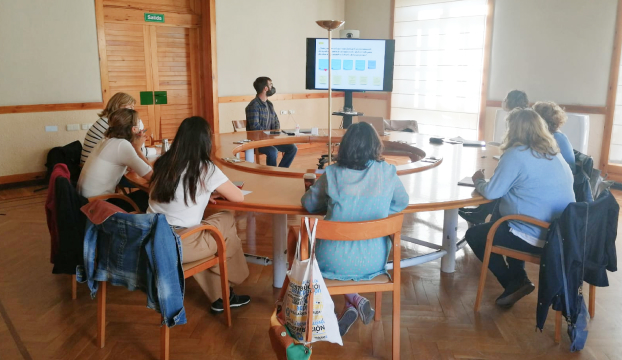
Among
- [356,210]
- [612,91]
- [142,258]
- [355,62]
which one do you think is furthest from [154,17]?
[612,91]

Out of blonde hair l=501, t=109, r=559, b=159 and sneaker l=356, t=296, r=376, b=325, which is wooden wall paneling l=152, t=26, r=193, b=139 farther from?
blonde hair l=501, t=109, r=559, b=159

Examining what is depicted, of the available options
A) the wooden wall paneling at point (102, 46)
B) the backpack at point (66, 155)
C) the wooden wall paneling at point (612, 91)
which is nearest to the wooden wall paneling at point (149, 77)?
the wooden wall paneling at point (102, 46)

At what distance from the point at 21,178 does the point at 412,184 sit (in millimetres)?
4761

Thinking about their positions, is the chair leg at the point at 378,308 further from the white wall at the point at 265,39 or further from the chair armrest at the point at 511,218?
the white wall at the point at 265,39

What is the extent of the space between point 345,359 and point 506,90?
210 inches

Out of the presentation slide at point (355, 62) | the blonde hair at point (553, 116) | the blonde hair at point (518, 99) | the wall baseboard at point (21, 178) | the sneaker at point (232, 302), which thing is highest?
the presentation slide at point (355, 62)

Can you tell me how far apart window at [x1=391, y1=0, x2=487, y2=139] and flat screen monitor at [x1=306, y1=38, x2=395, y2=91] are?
4.95ft

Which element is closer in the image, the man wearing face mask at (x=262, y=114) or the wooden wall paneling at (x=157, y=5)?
the man wearing face mask at (x=262, y=114)

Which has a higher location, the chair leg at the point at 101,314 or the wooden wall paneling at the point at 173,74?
the wooden wall paneling at the point at 173,74

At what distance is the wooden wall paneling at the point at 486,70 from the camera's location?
695 cm

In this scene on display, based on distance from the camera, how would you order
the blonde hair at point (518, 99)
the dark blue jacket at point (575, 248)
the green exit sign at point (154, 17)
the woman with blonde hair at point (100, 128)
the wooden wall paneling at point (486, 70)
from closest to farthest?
the dark blue jacket at point (575, 248), the woman with blonde hair at point (100, 128), the blonde hair at point (518, 99), the green exit sign at point (154, 17), the wooden wall paneling at point (486, 70)

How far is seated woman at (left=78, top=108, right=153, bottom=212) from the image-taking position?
328cm

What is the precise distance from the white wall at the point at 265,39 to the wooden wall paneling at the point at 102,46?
1.56 m

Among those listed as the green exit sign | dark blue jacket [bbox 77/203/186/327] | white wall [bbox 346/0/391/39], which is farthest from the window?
dark blue jacket [bbox 77/203/186/327]
